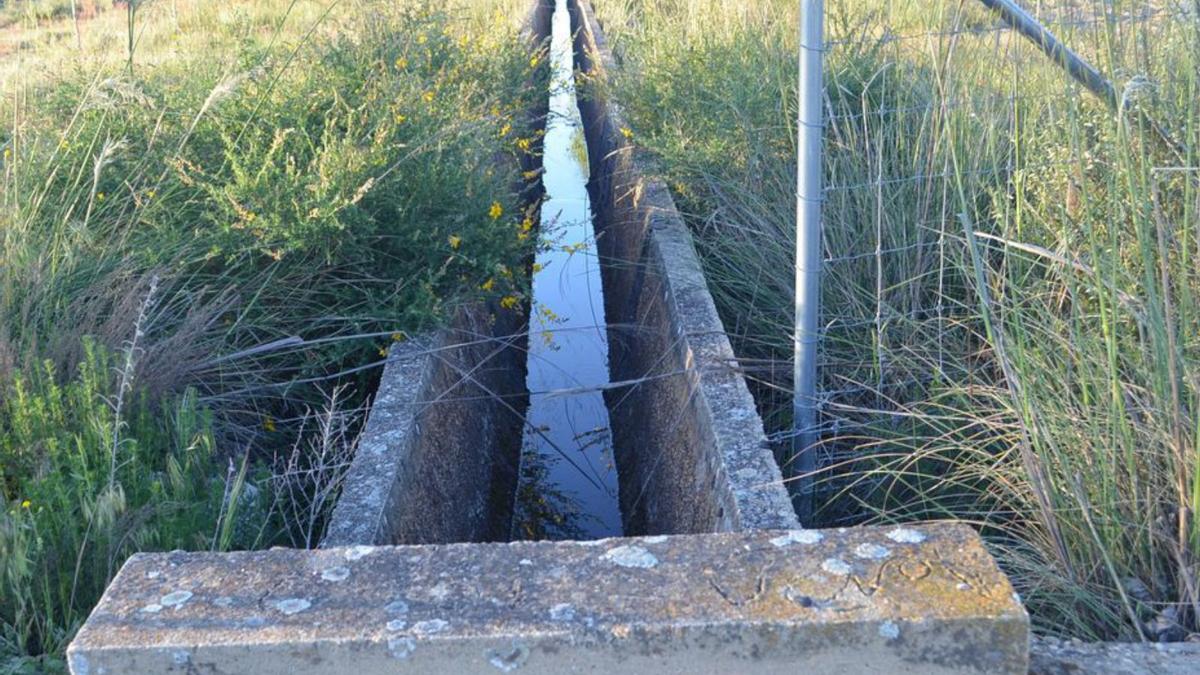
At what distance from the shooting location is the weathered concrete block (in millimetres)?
1797

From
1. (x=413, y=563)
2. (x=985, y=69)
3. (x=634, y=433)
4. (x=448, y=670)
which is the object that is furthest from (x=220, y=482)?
(x=985, y=69)

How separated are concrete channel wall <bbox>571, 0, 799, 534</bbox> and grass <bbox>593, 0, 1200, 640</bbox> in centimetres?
18

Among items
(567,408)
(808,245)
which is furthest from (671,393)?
(567,408)

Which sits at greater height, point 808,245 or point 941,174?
point 941,174

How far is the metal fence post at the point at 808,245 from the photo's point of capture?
3.05m

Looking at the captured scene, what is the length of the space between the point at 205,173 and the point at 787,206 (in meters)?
2.14

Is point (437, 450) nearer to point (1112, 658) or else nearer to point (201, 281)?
point (201, 281)

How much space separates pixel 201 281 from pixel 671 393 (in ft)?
5.49

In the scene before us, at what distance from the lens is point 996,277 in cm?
357

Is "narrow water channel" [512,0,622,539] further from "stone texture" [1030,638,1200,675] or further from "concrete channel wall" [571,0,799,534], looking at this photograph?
"stone texture" [1030,638,1200,675]

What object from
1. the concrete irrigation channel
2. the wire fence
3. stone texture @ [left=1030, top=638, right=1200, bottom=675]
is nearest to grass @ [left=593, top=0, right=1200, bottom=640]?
the wire fence

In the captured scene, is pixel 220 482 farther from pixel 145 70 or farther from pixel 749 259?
pixel 145 70

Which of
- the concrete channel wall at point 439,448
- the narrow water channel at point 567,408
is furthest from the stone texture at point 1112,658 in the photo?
the narrow water channel at point 567,408

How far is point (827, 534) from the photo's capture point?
2092 mm
